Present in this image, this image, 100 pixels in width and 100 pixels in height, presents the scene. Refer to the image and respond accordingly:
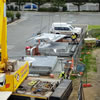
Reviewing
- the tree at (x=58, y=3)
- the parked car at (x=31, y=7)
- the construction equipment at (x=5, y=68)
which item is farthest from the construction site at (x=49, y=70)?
the parked car at (x=31, y=7)

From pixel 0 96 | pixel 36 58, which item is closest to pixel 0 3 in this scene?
pixel 0 96

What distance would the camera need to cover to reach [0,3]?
1176cm

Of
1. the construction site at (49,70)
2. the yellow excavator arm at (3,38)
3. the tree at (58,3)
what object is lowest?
→ the construction site at (49,70)

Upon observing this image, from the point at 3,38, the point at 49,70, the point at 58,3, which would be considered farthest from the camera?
the point at 58,3

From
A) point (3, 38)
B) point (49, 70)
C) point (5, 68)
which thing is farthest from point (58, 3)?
point (5, 68)

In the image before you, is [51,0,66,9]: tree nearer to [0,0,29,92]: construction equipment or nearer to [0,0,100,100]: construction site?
[0,0,100,100]: construction site

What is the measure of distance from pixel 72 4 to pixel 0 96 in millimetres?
55138

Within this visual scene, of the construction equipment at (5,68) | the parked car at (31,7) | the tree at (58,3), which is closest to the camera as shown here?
the construction equipment at (5,68)

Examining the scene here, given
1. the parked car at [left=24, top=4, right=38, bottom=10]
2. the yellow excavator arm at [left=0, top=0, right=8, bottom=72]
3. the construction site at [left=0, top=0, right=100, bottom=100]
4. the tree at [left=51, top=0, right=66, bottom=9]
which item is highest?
the tree at [left=51, top=0, right=66, bottom=9]

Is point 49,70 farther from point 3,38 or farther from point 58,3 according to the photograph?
point 58,3

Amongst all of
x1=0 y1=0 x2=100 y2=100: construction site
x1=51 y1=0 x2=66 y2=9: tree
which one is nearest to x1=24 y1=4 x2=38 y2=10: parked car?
x1=51 y1=0 x2=66 y2=9: tree

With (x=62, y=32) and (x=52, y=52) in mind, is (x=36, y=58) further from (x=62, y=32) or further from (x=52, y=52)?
(x=62, y=32)

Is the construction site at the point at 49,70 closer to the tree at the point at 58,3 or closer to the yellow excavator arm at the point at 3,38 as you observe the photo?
the yellow excavator arm at the point at 3,38

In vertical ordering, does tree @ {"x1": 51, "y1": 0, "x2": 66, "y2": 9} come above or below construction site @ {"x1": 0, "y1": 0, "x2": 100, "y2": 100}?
above
